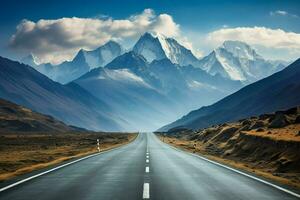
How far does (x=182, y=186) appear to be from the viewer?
1722 centimetres

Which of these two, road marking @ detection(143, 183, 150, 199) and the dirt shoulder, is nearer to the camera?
road marking @ detection(143, 183, 150, 199)

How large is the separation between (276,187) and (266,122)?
2006 inches

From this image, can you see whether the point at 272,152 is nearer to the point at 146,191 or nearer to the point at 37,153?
the point at 146,191

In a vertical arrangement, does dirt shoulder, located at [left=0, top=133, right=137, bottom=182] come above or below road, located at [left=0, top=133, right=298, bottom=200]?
above

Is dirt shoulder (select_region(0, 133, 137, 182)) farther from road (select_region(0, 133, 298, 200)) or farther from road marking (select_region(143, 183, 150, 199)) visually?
road marking (select_region(143, 183, 150, 199))

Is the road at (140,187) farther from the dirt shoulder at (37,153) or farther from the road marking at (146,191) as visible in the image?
the dirt shoulder at (37,153)

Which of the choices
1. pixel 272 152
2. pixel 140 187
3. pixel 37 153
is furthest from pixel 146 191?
pixel 37 153

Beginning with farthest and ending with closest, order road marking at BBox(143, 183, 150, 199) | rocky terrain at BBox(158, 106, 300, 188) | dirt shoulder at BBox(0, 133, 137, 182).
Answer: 1. rocky terrain at BBox(158, 106, 300, 188)
2. dirt shoulder at BBox(0, 133, 137, 182)
3. road marking at BBox(143, 183, 150, 199)

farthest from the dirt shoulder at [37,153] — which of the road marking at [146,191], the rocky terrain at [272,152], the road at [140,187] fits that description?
the rocky terrain at [272,152]

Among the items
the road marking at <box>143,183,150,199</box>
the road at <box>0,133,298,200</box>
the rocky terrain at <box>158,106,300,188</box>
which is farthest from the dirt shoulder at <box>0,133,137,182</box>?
the rocky terrain at <box>158,106,300,188</box>

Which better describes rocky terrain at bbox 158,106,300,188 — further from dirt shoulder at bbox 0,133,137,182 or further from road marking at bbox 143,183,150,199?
dirt shoulder at bbox 0,133,137,182

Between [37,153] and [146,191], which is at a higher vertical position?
[37,153]

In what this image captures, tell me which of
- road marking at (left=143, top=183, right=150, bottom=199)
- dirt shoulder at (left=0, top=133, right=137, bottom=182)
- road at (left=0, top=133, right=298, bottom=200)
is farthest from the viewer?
dirt shoulder at (left=0, top=133, right=137, bottom=182)

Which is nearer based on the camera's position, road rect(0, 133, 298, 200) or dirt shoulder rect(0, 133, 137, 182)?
road rect(0, 133, 298, 200)
